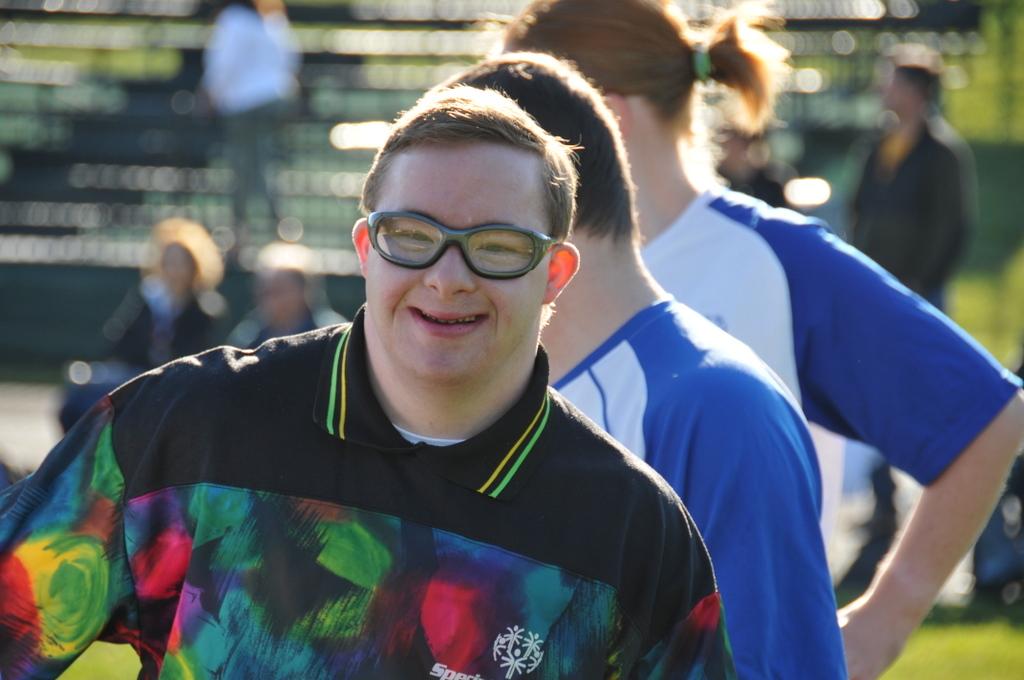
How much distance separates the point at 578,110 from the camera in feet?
8.02

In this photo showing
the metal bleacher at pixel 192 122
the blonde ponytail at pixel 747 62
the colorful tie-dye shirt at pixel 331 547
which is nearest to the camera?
the colorful tie-dye shirt at pixel 331 547

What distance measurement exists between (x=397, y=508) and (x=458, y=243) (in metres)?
0.34

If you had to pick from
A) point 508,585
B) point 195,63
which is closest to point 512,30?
point 508,585

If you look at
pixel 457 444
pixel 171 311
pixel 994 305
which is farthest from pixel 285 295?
pixel 994 305

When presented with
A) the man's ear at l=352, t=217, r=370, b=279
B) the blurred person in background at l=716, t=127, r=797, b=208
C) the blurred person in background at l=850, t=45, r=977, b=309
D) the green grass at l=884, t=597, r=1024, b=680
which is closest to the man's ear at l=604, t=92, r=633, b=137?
the man's ear at l=352, t=217, r=370, b=279

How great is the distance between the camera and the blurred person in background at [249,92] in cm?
1315

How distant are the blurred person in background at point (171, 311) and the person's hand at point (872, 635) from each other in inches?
254

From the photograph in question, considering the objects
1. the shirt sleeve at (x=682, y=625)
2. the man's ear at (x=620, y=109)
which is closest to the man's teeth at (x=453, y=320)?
the shirt sleeve at (x=682, y=625)

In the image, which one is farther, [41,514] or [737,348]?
[737,348]

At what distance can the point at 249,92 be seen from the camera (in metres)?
13.4

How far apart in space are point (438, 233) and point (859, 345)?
1162 mm

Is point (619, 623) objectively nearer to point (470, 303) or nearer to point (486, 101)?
point (470, 303)

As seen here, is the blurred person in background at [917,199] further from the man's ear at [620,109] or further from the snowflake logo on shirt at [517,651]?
the snowflake logo on shirt at [517,651]

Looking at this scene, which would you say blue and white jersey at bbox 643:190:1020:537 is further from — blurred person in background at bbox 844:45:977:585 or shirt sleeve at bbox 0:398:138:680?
blurred person in background at bbox 844:45:977:585
